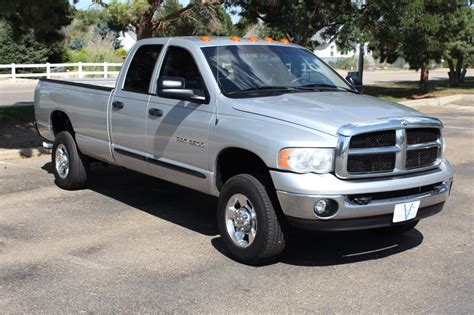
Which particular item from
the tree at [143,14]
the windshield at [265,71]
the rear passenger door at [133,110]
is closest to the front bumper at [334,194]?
the windshield at [265,71]

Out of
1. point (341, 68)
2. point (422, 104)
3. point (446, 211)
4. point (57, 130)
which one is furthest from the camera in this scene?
point (341, 68)

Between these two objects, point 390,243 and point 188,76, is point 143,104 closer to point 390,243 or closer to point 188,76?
point 188,76

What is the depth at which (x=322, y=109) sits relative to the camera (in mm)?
5152

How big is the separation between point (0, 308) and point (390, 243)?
359 centimetres

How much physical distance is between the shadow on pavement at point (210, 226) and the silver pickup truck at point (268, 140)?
0.26 m

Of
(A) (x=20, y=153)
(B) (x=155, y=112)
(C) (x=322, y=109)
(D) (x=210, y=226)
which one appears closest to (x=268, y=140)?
(C) (x=322, y=109)

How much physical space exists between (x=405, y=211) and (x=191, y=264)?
1873mm

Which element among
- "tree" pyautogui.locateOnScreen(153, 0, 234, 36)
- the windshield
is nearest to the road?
the windshield

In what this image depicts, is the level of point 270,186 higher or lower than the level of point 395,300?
higher

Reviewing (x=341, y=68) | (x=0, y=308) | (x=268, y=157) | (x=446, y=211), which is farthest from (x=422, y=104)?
(x=341, y=68)

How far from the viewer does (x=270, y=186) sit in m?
5.08

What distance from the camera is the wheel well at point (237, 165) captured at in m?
5.21

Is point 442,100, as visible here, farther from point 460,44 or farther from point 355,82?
point 355,82

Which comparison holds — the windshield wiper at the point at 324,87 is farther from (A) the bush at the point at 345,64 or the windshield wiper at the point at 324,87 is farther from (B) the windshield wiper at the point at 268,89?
(A) the bush at the point at 345,64
